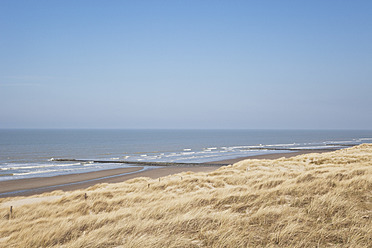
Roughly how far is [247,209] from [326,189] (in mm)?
2884

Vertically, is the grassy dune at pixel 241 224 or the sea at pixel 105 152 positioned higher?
the grassy dune at pixel 241 224

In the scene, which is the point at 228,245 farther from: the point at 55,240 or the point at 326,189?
the point at 326,189

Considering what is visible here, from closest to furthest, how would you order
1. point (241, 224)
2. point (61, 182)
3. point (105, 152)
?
point (241, 224) → point (61, 182) → point (105, 152)

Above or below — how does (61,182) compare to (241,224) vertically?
below

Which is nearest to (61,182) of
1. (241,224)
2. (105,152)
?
(241,224)

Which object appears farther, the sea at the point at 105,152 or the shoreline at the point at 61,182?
the sea at the point at 105,152

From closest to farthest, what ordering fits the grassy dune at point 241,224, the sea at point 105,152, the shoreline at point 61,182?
the grassy dune at point 241,224
the shoreline at point 61,182
the sea at point 105,152

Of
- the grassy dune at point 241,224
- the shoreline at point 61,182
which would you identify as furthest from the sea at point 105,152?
the grassy dune at point 241,224

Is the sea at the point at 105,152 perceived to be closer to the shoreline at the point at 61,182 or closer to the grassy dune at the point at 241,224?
the shoreline at the point at 61,182

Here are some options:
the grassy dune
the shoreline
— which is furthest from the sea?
the grassy dune

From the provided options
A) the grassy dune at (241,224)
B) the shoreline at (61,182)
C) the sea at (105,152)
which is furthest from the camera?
the sea at (105,152)

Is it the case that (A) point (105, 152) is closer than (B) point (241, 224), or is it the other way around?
(B) point (241, 224)

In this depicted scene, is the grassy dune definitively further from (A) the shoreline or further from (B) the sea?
(B) the sea

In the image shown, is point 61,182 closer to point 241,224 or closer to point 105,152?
point 241,224
